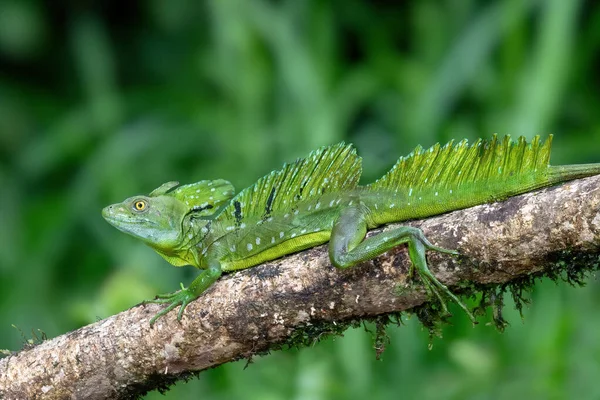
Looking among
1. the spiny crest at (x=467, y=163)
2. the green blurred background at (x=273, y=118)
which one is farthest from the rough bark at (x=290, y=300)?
A: the green blurred background at (x=273, y=118)

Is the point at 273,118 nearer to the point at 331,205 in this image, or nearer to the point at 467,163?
the point at 331,205

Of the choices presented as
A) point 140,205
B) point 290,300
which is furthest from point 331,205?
point 140,205

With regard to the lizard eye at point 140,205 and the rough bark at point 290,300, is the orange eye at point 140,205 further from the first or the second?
the rough bark at point 290,300

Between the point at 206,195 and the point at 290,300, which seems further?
the point at 206,195

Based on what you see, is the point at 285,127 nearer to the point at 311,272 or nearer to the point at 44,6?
the point at 44,6

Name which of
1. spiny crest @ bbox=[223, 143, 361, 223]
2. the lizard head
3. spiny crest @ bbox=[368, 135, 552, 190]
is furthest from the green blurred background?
spiny crest @ bbox=[368, 135, 552, 190]

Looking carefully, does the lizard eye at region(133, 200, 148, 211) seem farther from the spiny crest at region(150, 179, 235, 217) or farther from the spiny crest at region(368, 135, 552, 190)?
the spiny crest at region(368, 135, 552, 190)
